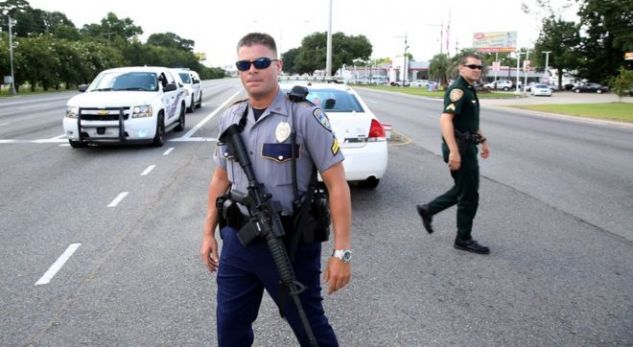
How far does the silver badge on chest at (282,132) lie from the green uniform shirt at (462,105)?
3095 millimetres

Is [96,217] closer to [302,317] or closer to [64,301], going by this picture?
[64,301]

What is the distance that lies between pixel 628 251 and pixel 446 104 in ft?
7.37

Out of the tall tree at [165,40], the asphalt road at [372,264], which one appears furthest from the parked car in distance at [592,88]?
the tall tree at [165,40]

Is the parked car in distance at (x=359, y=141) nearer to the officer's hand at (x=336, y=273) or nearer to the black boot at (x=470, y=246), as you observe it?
the black boot at (x=470, y=246)

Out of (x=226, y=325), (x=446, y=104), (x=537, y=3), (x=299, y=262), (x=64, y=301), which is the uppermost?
(x=537, y=3)

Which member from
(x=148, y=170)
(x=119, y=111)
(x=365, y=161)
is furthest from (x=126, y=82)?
(x=365, y=161)

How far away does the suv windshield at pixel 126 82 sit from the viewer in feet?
42.6

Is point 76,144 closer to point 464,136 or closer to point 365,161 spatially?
point 365,161

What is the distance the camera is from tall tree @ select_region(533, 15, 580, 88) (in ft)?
244

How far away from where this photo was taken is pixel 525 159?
37.9 ft

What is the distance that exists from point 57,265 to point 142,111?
24.3 feet

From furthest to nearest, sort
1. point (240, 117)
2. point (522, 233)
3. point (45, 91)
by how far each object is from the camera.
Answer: point (45, 91) → point (522, 233) → point (240, 117)

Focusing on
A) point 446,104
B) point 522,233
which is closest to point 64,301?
point 446,104

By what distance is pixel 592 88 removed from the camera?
7144cm
